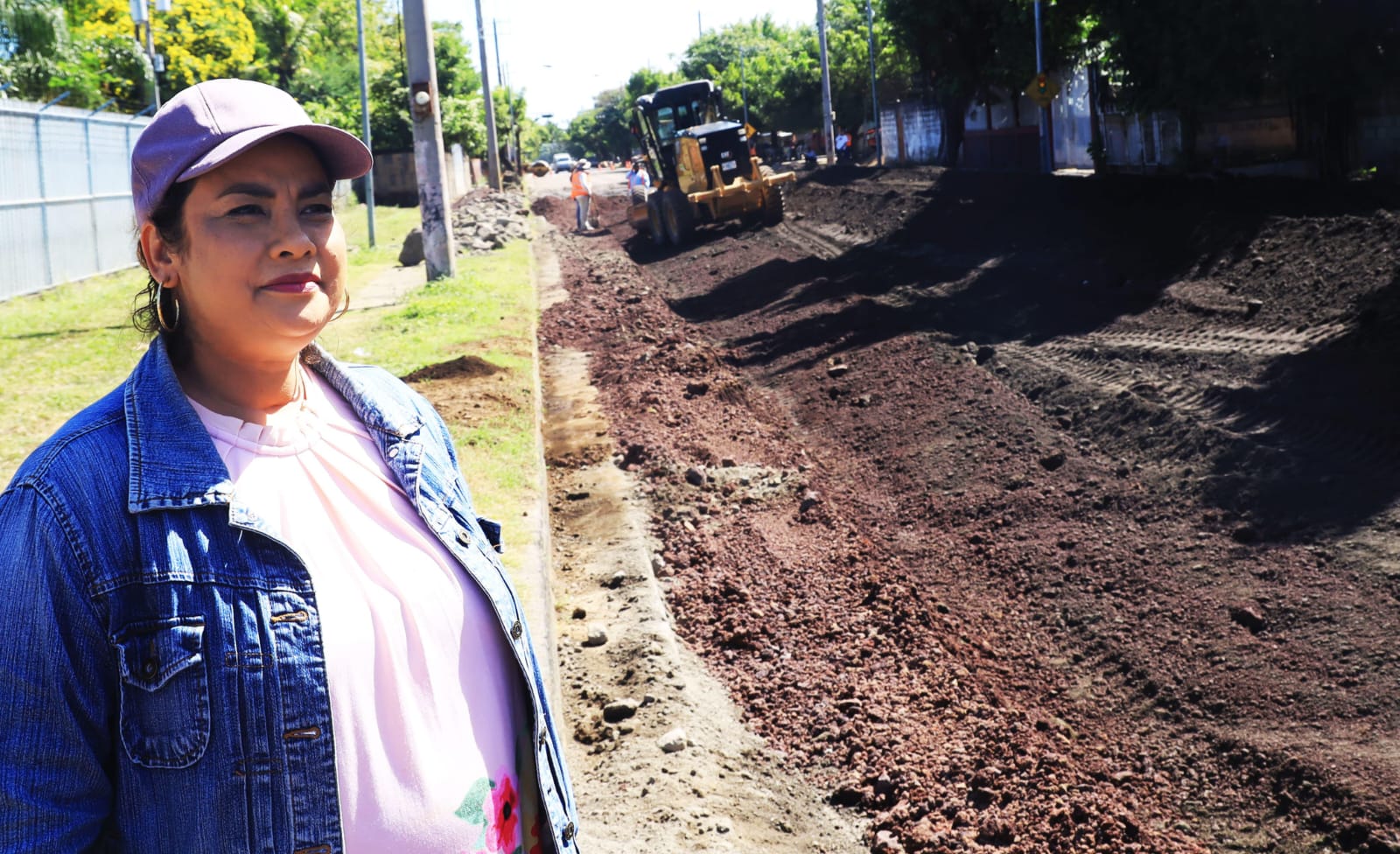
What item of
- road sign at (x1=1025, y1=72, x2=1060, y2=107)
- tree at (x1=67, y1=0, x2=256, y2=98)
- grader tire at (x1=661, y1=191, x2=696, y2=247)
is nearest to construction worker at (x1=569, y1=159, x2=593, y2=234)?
grader tire at (x1=661, y1=191, x2=696, y2=247)

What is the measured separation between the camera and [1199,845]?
14.7ft

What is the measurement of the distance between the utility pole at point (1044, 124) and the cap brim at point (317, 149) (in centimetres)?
2912

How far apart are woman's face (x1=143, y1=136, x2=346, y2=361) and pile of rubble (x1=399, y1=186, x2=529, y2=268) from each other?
22.9 metres

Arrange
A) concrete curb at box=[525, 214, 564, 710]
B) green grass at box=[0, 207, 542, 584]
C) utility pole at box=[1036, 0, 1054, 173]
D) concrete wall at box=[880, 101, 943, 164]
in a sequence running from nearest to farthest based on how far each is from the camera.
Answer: concrete curb at box=[525, 214, 564, 710], green grass at box=[0, 207, 542, 584], utility pole at box=[1036, 0, 1054, 173], concrete wall at box=[880, 101, 943, 164]

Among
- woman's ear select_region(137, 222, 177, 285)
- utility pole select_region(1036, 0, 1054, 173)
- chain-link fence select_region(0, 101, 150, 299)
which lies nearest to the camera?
woman's ear select_region(137, 222, 177, 285)

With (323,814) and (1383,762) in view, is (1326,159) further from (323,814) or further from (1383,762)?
(323,814)

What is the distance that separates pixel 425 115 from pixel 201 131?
58.0ft

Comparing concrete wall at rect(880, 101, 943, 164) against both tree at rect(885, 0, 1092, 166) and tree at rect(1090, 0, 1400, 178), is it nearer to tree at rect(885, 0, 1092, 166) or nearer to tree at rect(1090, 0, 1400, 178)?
tree at rect(885, 0, 1092, 166)

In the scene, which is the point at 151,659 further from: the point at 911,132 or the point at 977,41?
the point at 911,132

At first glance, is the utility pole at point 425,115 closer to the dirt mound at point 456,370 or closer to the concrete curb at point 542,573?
the concrete curb at point 542,573

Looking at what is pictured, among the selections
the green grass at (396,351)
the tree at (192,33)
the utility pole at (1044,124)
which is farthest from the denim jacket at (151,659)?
the tree at (192,33)

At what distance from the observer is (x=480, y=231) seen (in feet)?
98.7

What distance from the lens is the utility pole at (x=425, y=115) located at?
1869 cm

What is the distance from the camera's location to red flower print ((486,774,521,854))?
210cm
